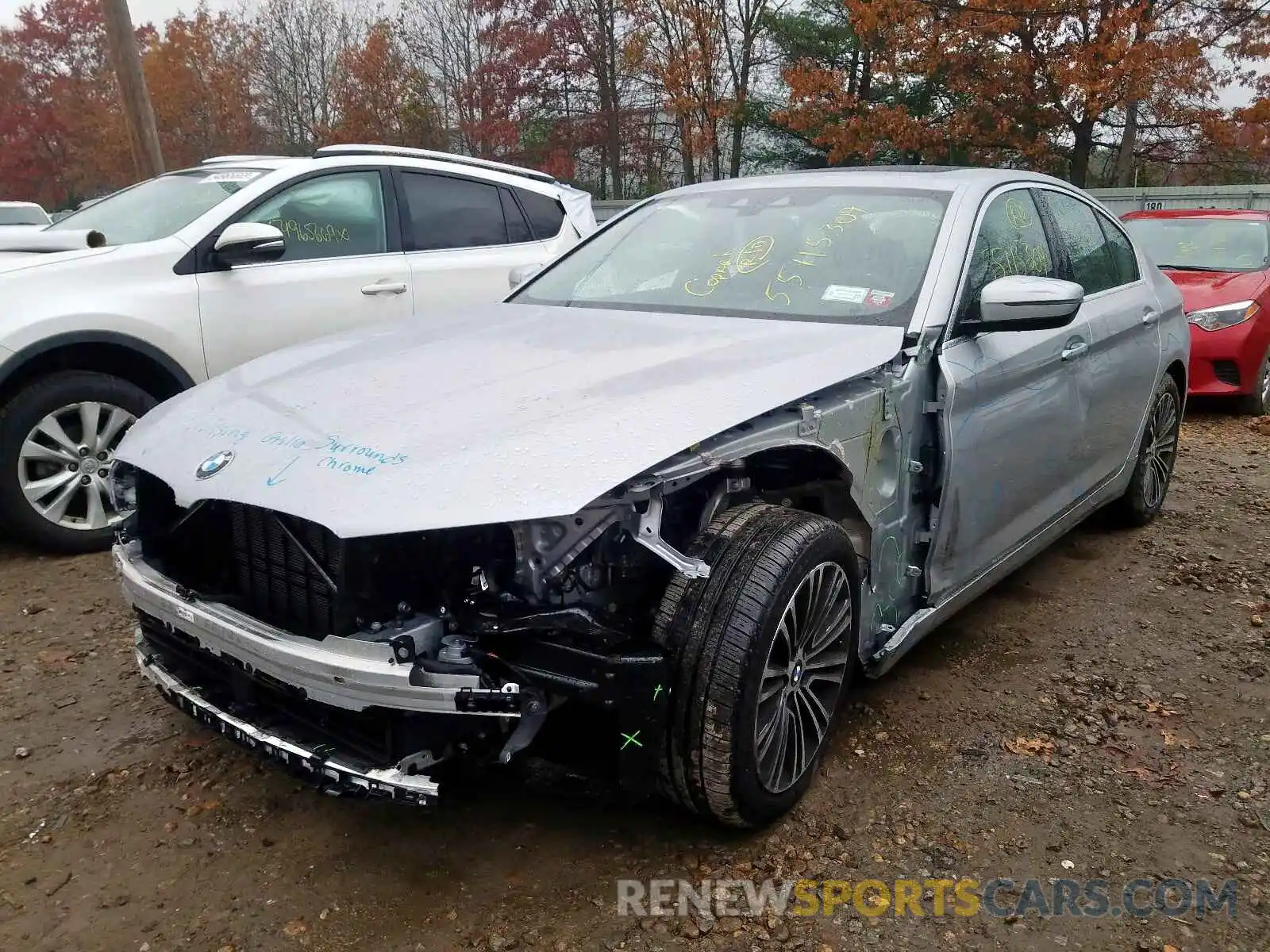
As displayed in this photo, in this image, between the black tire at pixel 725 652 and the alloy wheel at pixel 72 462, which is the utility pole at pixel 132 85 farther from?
the black tire at pixel 725 652

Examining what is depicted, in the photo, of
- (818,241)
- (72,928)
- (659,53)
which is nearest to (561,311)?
(818,241)

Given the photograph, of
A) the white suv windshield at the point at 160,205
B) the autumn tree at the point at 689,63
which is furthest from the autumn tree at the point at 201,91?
the white suv windshield at the point at 160,205

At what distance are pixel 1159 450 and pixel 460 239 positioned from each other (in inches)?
155

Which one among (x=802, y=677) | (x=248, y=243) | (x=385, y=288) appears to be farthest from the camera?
(x=385, y=288)

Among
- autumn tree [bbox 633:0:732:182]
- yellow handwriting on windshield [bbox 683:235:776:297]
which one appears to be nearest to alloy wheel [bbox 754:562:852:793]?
yellow handwriting on windshield [bbox 683:235:776:297]

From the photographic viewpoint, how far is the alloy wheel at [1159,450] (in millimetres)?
4672

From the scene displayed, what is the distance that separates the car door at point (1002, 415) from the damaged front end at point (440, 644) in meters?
1.12

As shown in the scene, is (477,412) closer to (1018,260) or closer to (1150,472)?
(1018,260)

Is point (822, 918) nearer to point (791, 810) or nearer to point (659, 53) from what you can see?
point (791, 810)

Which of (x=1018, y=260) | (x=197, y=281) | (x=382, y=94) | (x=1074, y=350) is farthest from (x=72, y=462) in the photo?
(x=382, y=94)

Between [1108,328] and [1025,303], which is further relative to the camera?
[1108,328]

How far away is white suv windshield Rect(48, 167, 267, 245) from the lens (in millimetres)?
4828

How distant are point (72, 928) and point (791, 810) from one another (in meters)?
1.72

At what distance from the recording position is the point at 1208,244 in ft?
28.5
